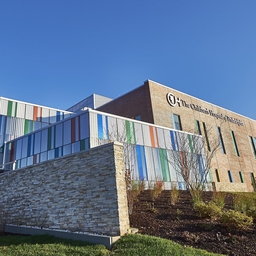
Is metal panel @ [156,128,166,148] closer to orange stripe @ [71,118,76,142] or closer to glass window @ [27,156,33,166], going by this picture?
orange stripe @ [71,118,76,142]

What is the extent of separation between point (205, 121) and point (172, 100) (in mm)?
5758

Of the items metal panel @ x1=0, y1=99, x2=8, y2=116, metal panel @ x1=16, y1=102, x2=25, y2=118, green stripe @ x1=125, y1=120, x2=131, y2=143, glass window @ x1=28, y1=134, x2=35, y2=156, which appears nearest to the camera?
green stripe @ x1=125, y1=120, x2=131, y2=143

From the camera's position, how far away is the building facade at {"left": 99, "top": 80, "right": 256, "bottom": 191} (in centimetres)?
2666

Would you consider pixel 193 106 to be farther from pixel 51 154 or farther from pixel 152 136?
pixel 51 154

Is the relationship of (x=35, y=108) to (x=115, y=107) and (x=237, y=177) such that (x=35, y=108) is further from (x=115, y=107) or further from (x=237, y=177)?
(x=237, y=177)

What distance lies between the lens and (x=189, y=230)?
24.8 feet

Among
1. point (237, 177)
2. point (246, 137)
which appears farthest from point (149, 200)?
point (246, 137)

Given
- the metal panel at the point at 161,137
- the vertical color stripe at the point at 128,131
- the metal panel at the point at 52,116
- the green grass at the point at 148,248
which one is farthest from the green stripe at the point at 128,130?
the green grass at the point at 148,248

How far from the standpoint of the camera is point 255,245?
6.47m

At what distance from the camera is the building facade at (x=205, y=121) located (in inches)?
1049

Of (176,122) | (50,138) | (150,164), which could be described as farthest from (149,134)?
(50,138)

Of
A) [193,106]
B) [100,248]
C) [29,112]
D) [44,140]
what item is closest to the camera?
[100,248]

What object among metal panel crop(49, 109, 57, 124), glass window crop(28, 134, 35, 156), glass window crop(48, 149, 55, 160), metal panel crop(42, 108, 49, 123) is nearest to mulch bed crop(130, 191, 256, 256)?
glass window crop(48, 149, 55, 160)

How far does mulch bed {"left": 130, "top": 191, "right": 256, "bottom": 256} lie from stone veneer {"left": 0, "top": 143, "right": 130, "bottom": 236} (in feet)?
3.73
